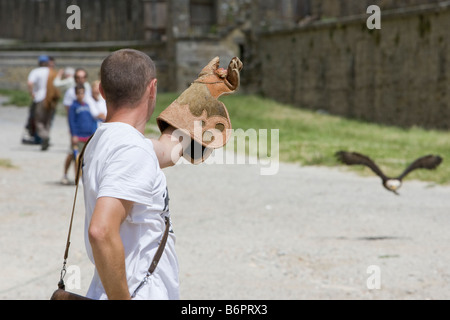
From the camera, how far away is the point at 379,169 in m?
8.99

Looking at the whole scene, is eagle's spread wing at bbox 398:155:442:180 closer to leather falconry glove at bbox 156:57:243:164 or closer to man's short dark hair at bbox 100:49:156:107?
leather falconry glove at bbox 156:57:243:164

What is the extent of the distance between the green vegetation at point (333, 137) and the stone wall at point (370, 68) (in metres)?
0.53

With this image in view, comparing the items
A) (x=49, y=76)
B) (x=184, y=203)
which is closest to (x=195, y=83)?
(x=184, y=203)

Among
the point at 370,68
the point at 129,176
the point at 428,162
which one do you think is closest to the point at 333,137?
the point at 370,68

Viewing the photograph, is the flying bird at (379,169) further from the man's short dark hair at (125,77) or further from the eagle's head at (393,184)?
the man's short dark hair at (125,77)

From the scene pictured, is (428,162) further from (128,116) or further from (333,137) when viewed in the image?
(333,137)

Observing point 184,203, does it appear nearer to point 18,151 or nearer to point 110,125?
point 18,151

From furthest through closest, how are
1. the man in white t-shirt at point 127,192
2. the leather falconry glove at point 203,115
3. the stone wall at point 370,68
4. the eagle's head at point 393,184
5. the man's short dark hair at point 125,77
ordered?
the stone wall at point 370,68
the eagle's head at point 393,184
the leather falconry glove at point 203,115
the man's short dark hair at point 125,77
the man in white t-shirt at point 127,192

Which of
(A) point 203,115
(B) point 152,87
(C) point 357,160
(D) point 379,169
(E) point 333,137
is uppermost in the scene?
(B) point 152,87

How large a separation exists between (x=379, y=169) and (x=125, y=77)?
6441 mm

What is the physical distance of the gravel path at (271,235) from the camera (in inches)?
260

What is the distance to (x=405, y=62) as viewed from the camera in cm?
1995

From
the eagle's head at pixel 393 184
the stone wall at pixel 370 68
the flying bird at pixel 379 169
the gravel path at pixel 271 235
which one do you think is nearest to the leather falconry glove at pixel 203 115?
the gravel path at pixel 271 235
